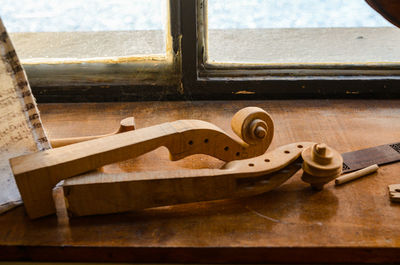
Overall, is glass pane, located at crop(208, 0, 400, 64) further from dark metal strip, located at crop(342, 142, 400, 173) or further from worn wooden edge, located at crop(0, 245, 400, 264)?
worn wooden edge, located at crop(0, 245, 400, 264)

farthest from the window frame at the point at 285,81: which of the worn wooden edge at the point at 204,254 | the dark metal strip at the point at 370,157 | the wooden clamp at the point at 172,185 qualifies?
the worn wooden edge at the point at 204,254

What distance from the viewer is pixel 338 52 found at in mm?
1169

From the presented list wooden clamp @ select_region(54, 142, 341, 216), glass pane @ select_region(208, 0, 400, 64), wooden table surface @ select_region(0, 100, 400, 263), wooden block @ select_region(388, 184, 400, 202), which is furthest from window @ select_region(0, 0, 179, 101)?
wooden block @ select_region(388, 184, 400, 202)

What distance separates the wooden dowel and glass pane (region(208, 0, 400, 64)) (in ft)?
1.22

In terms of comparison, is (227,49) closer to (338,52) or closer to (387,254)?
(338,52)

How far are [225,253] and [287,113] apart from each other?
47 cm

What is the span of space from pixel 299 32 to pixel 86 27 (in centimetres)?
55

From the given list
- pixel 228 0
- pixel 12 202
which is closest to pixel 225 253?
pixel 12 202

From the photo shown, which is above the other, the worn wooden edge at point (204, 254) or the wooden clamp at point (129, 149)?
the wooden clamp at point (129, 149)

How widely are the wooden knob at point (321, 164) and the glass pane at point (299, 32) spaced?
43 cm

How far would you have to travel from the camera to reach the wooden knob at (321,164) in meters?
0.76

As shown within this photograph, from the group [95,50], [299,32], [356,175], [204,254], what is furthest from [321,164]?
[95,50]

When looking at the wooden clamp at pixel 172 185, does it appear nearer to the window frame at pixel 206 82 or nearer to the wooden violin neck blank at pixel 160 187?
the wooden violin neck blank at pixel 160 187

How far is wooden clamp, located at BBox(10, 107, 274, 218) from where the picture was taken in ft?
2.31
